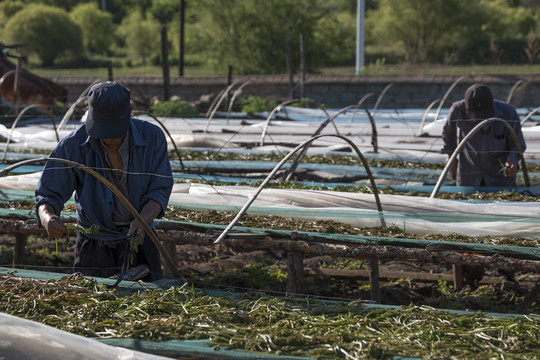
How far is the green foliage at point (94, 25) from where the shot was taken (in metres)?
39.0

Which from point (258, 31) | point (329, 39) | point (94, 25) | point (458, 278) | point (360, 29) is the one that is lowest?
point (458, 278)

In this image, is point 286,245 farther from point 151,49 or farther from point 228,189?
point 151,49

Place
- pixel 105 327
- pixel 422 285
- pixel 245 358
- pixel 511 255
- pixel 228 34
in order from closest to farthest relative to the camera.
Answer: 1. pixel 245 358
2. pixel 105 327
3. pixel 511 255
4. pixel 422 285
5. pixel 228 34

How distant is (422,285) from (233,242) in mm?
1949

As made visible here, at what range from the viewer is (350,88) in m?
15.7

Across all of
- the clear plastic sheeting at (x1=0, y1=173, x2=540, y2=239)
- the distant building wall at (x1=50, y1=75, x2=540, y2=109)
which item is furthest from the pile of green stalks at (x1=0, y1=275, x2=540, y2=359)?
the distant building wall at (x1=50, y1=75, x2=540, y2=109)

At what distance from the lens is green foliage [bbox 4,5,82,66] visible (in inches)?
1268

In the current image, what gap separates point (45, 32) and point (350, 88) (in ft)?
69.9

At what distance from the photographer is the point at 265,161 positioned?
26.5 feet

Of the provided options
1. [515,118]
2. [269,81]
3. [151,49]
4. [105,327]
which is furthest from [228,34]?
[105,327]

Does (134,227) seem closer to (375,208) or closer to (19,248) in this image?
(375,208)

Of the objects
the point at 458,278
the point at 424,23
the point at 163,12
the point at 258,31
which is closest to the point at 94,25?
the point at 163,12

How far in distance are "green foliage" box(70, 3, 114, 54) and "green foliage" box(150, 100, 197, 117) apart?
26.3 m

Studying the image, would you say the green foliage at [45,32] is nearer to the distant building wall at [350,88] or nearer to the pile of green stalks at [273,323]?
the distant building wall at [350,88]
